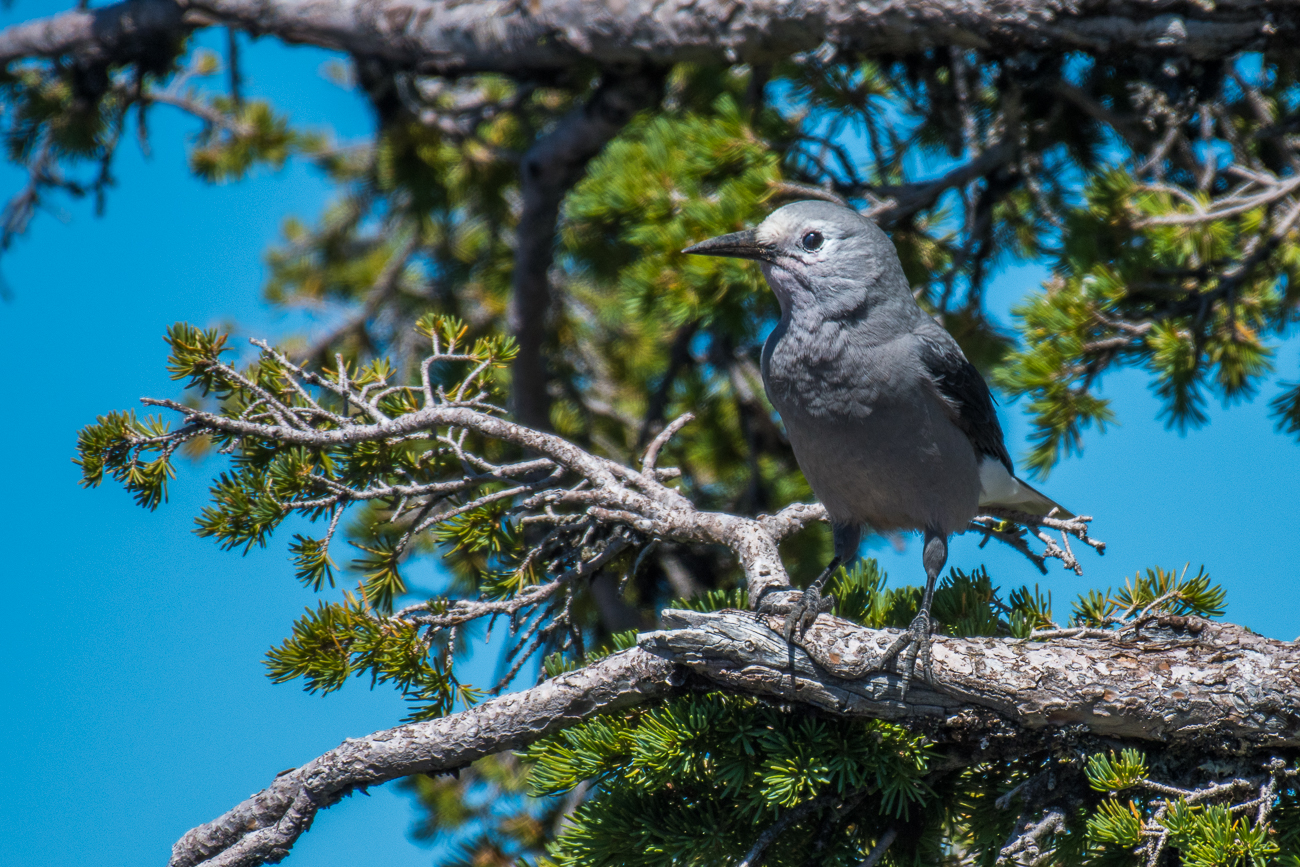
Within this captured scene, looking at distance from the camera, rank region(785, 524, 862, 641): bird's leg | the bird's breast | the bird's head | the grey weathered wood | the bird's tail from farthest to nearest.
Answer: the bird's tail < the bird's head < the bird's breast < region(785, 524, 862, 641): bird's leg < the grey weathered wood

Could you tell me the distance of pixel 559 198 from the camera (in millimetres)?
4676

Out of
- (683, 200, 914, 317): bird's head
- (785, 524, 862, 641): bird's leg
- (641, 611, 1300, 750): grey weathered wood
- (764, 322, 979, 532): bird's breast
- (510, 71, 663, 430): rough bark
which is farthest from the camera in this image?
(510, 71, 663, 430): rough bark

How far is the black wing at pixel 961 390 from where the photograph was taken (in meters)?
3.07

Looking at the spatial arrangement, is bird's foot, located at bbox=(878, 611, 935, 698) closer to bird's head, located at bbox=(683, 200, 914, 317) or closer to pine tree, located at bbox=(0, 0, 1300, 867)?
pine tree, located at bbox=(0, 0, 1300, 867)

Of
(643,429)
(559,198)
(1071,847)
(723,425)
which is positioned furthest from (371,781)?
(723,425)

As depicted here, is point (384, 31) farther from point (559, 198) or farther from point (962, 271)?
point (962, 271)

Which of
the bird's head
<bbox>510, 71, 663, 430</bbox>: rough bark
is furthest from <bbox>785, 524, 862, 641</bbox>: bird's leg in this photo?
<bbox>510, 71, 663, 430</bbox>: rough bark

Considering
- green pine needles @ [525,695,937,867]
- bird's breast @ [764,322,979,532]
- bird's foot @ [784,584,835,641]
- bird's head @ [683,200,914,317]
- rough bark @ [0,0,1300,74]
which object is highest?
rough bark @ [0,0,1300,74]

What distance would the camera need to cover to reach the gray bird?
2990 millimetres

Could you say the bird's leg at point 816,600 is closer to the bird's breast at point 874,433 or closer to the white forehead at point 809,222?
the bird's breast at point 874,433

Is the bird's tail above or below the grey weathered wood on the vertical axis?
above

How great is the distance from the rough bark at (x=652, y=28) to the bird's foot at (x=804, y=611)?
7.28 ft

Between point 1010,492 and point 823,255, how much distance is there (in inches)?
Answer: 41.6

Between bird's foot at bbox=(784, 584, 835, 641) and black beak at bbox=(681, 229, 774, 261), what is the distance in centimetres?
116
